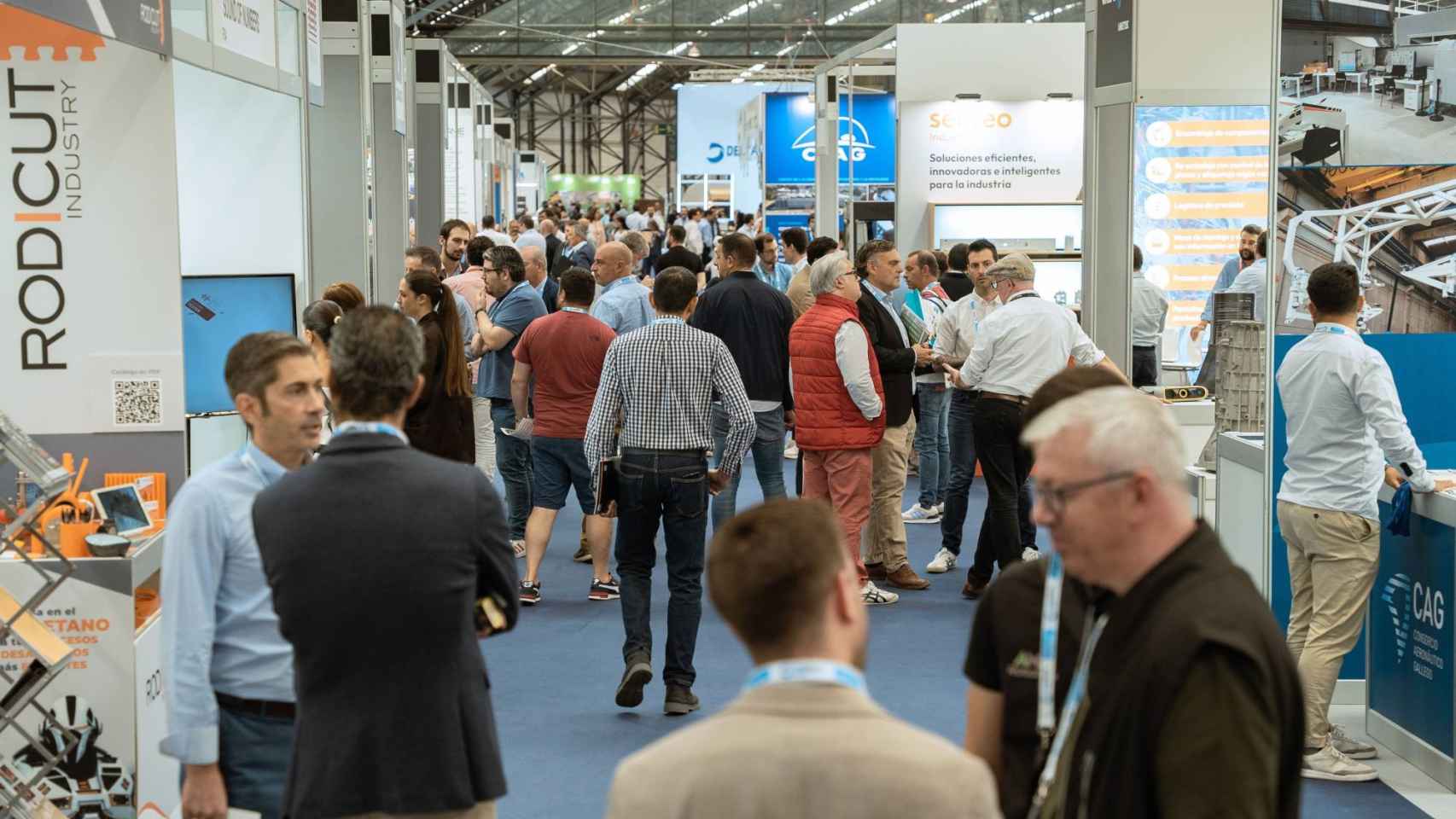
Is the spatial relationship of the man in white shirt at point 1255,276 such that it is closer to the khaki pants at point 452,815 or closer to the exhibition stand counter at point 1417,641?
the exhibition stand counter at point 1417,641

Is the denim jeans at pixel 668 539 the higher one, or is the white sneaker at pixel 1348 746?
the denim jeans at pixel 668 539

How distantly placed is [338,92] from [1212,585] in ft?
23.1

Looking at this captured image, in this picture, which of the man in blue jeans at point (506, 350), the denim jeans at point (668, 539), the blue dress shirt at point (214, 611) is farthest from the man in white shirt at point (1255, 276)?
the blue dress shirt at point (214, 611)

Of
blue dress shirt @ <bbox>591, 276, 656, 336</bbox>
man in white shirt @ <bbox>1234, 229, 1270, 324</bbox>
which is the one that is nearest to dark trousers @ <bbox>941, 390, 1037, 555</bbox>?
man in white shirt @ <bbox>1234, 229, 1270, 324</bbox>

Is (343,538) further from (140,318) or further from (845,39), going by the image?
(845,39)

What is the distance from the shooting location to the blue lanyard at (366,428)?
232 centimetres

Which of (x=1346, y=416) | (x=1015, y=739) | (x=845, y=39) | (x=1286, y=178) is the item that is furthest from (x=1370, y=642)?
(x=845, y=39)

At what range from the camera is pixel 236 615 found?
2654 mm

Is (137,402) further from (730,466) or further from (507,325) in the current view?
(507,325)

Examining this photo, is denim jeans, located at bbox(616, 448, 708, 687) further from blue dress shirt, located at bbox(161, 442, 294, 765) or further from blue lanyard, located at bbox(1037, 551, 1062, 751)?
blue lanyard, located at bbox(1037, 551, 1062, 751)

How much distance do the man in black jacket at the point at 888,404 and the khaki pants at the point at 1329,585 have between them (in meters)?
2.31

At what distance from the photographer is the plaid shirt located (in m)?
5.09

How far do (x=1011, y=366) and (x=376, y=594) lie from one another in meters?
4.45

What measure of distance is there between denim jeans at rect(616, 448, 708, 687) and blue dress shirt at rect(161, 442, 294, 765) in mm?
2395
